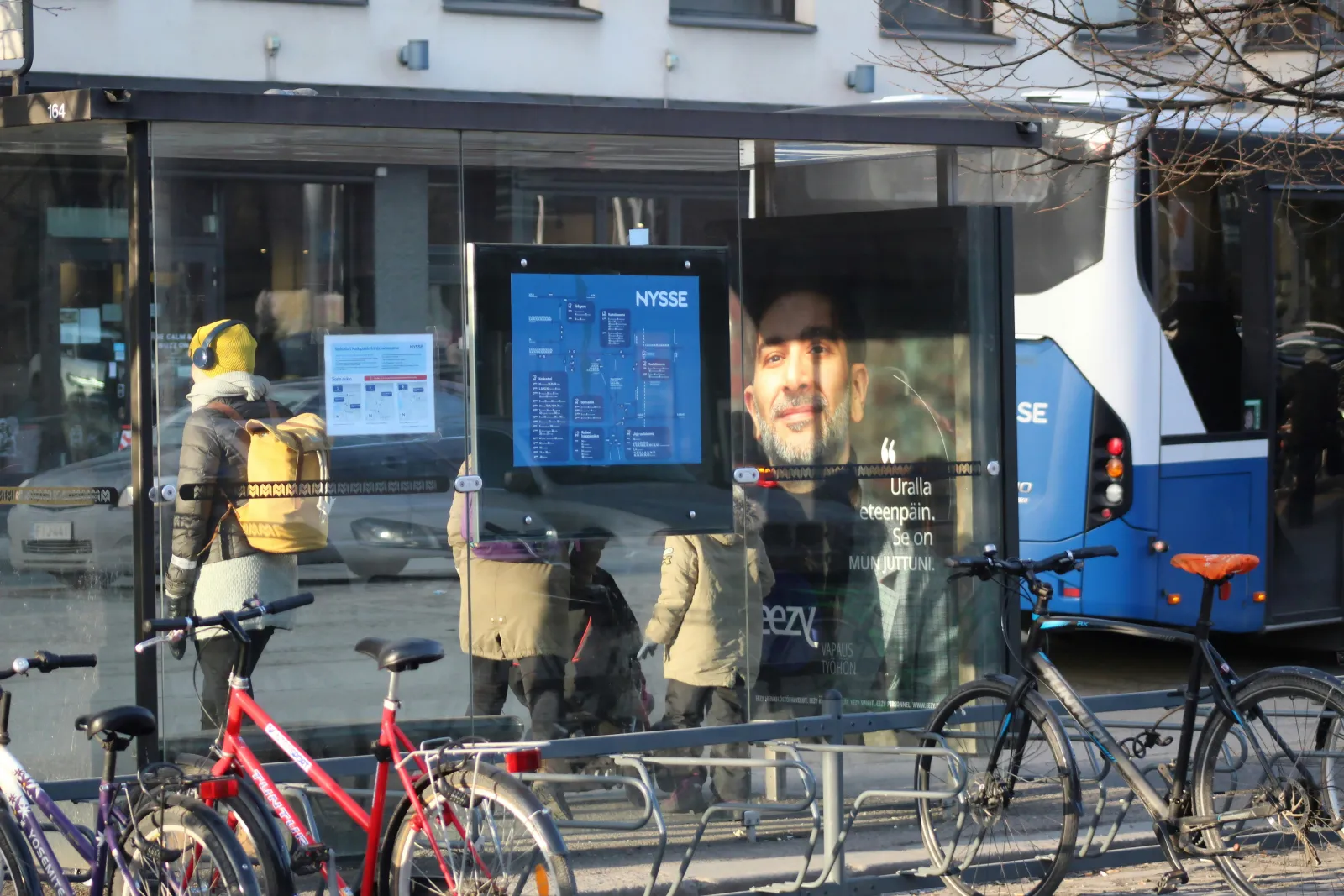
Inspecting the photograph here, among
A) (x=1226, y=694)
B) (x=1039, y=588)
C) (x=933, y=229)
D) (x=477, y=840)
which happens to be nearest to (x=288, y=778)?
(x=477, y=840)

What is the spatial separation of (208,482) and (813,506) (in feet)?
7.79

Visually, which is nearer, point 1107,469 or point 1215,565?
point 1215,565

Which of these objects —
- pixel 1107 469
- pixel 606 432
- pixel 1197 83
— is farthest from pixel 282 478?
pixel 1107 469

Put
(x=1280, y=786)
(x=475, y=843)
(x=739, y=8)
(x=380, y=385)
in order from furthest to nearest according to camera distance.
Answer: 1. (x=739, y=8)
2. (x=380, y=385)
3. (x=1280, y=786)
4. (x=475, y=843)

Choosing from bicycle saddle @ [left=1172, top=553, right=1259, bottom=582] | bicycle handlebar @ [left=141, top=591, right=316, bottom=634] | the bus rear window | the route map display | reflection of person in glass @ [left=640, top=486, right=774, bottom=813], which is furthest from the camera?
the bus rear window

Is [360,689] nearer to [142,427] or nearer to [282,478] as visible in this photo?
[282,478]

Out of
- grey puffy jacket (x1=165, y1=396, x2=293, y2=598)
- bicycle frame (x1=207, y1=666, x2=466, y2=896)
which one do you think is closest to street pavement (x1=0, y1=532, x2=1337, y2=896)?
grey puffy jacket (x1=165, y1=396, x2=293, y2=598)

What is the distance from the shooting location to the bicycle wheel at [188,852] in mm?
4008

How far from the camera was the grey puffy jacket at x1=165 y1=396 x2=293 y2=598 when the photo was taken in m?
5.84

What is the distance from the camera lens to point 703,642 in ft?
21.8

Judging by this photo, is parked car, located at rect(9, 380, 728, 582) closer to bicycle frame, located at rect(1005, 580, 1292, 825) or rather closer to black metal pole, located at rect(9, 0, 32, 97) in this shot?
black metal pole, located at rect(9, 0, 32, 97)

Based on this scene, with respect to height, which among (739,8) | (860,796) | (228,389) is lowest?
(860,796)

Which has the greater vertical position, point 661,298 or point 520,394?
point 661,298

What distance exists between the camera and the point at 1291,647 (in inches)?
442
